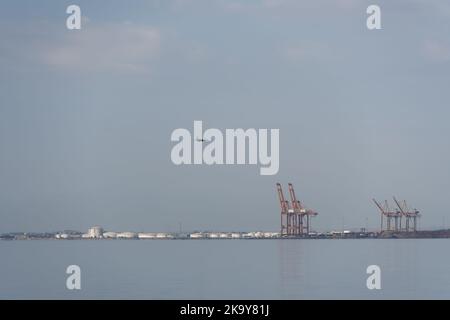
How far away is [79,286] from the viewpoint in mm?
42656

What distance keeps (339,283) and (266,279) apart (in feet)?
14.1

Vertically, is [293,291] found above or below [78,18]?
below

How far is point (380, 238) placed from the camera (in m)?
176

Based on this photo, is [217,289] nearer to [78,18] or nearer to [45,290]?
[45,290]

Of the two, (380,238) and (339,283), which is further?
(380,238)

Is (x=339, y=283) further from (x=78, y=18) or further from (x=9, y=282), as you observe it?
(x=78, y=18)

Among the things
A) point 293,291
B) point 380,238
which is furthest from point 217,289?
point 380,238

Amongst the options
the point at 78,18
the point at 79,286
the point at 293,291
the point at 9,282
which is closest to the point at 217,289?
the point at 293,291
